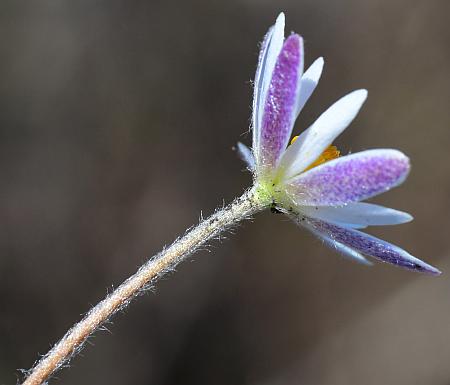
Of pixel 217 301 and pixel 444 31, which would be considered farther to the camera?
pixel 444 31

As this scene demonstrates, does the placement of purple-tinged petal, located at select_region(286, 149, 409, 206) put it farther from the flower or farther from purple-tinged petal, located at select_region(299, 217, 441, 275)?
purple-tinged petal, located at select_region(299, 217, 441, 275)

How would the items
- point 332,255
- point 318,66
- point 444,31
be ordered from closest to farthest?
point 318,66
point 332,255
point 444,31

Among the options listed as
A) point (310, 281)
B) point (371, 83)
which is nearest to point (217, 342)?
point (310, 281)

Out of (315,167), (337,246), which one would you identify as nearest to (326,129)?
(315,167)

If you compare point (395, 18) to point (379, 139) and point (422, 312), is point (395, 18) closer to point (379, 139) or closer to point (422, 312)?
point (379, 139)

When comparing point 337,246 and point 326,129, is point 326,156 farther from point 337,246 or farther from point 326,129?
point 337,246

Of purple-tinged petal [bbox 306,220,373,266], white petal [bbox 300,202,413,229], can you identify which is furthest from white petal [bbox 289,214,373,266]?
white petal [bbox 300,202,413,229]

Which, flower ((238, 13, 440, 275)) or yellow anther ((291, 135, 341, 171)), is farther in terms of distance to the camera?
yellow anther ((291, 135, 341, 171))
